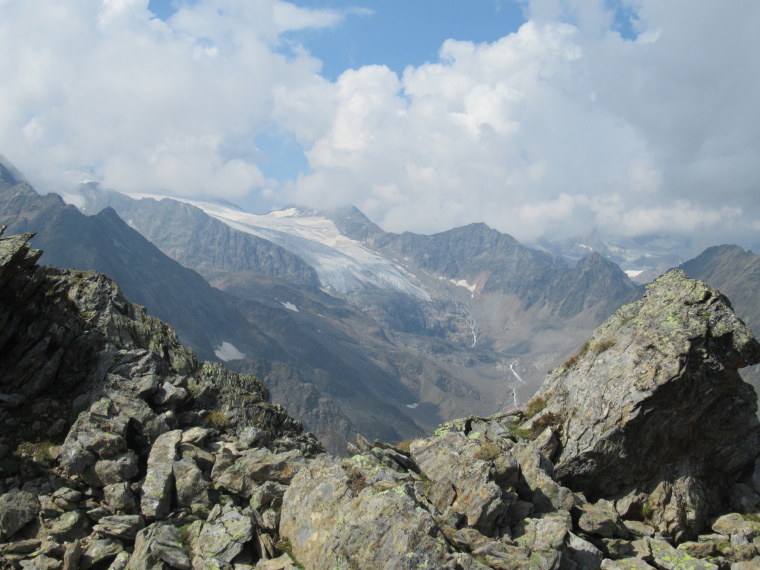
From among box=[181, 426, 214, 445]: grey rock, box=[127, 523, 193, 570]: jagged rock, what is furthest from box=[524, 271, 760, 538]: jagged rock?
box=[127, 523, 193, 570]: jagged rock

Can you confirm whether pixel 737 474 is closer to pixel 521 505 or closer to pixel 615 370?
pixel 615 370

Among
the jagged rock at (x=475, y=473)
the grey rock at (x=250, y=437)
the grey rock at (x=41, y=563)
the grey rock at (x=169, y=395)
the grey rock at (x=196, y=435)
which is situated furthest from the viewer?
the grey rock at (x=169, y=395)

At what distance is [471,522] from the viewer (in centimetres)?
2061

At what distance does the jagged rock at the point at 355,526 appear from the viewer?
55.7ft

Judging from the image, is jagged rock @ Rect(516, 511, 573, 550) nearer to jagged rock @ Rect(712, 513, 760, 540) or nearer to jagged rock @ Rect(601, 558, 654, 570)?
jagged rock @ Rect(601, 558, 654, 570)

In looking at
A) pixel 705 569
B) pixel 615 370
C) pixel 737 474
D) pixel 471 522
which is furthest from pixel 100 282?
pixel 737 474

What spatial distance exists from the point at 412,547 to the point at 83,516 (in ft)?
45.0

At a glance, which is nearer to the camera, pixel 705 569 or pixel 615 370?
pixel 705 569

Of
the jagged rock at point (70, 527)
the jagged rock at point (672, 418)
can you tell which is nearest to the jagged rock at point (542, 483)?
the jagged rock at point (672, 418)

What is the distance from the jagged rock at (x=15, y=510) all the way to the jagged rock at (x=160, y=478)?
4.04 m

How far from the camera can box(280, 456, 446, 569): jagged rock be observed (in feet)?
55.7

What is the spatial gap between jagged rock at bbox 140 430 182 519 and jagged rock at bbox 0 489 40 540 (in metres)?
4.04

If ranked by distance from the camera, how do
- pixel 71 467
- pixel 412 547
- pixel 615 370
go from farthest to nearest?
pixel 615 370 < pixel 71 467 < pixel 412 547

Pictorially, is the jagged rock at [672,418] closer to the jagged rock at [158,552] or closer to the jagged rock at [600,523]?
the jagged rock at [600,523]
